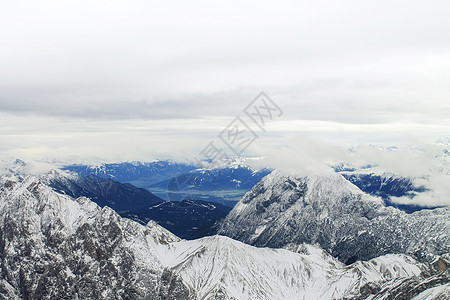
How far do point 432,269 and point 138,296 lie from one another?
15266 centimetres

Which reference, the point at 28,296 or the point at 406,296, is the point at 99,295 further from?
the point at 406,296

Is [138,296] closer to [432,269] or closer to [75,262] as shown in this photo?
[75,262]

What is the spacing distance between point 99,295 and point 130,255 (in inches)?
969

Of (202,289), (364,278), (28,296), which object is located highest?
(28,296)

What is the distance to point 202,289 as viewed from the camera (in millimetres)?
192625

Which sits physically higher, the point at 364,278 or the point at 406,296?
the point at 406,296

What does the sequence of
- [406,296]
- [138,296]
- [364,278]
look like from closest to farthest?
1. [406,296]
2. [138,296]
3. [364,278]

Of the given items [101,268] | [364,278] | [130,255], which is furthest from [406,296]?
[101,268]

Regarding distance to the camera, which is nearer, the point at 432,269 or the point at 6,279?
the point at 432,269

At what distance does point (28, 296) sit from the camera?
19312 centimetres

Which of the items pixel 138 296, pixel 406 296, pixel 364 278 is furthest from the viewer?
pixel 364 278

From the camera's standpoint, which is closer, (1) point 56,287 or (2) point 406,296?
(2) point 406,296

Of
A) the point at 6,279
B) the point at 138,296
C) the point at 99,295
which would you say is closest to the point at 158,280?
the point at 138,296

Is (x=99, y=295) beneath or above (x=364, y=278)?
above
